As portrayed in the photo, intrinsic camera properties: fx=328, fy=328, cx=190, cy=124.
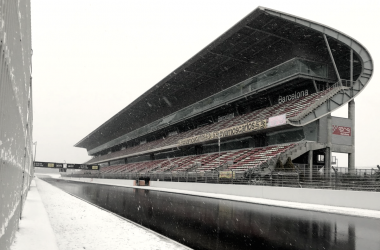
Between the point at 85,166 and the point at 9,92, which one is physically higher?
the point at 9,92

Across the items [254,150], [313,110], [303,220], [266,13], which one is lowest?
[303,220]

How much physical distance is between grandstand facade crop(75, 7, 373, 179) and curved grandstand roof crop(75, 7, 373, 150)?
9 centimetres

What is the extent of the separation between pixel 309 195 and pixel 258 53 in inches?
811

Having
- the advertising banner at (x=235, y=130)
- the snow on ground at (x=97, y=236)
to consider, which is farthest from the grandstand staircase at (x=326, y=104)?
the snow on ground at (x=97, y=236)

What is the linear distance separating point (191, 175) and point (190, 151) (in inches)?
673

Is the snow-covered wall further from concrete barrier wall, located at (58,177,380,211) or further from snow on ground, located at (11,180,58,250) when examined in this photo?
concrete barrier wall, located at (58,177,380,211)

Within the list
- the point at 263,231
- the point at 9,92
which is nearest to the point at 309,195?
the point at 263,231

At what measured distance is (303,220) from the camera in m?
11.2

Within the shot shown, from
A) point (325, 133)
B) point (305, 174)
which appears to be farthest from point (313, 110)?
point (305, 174)

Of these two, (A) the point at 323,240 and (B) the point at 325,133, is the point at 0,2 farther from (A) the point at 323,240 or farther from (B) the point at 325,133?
(B) the point at 325,133

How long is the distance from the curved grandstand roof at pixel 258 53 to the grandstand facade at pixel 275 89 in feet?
0.28

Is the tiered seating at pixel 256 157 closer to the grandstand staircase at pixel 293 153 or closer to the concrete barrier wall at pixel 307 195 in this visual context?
the grandstand staircase at pixel 293 153

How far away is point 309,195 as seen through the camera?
18.0 meters

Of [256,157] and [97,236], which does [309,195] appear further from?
[97,236]
